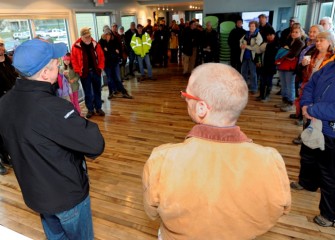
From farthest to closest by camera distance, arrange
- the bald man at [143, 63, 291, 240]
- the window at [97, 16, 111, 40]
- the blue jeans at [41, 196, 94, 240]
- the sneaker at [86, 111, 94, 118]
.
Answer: the window at [97, 16, 111, 40] → the sneaker at [86, 111, 94, 118] → the blue jeans at [41, 196, 94, 240] → the bald man at [143, 63, 291, 240]

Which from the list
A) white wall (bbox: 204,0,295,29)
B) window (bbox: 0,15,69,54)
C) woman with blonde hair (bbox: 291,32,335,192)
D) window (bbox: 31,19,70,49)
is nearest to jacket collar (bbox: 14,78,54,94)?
woman with blonde hair (bbox: 291,32,335,192)

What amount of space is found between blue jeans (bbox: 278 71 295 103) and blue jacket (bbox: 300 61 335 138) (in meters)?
2.81

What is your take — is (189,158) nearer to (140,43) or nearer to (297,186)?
(297,186)

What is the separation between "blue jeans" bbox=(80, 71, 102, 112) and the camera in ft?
15.6

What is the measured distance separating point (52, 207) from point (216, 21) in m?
8.05

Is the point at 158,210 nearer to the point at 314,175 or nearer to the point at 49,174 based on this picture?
the point at 49,174

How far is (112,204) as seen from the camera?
2.61m

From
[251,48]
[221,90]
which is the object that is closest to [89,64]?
[251,48]

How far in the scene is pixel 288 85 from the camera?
484 centimetres

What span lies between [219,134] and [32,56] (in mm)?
991

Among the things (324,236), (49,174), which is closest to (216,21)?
(324,236)

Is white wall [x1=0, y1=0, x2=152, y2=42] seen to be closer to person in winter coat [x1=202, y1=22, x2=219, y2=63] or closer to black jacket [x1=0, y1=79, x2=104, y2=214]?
person in winter coat [x1=202, y1=22, x2=219, y2=63]

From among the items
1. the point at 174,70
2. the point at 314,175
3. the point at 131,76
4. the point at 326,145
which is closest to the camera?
the point at 326,145

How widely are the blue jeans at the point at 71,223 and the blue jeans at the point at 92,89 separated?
3510 mm
